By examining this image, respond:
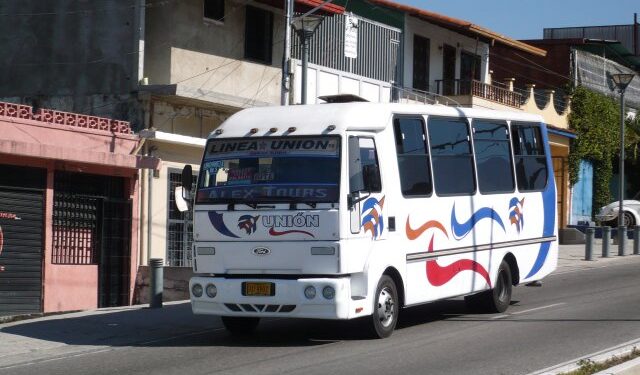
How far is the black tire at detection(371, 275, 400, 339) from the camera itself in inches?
542

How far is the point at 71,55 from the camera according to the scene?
23812 mm

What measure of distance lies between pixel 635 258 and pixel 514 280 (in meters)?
14.3

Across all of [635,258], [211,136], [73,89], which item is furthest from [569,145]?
[211,136]

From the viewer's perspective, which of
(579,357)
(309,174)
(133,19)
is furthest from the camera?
(133,19)

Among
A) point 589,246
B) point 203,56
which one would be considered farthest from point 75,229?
point 589,246

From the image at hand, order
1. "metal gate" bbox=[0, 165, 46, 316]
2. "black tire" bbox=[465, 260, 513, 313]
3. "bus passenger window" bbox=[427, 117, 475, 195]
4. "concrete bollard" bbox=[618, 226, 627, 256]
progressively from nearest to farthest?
"bus passenger window" bbox=[427, 117, 475, 195]
"black tire" bbox=[465, 260, 513, 313]
"metal gate" bbox=[0, 165, 46, 316]
"concrete bollard" bbox=[618, 226, 627, 256]

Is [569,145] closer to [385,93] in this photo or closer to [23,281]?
[385,93]

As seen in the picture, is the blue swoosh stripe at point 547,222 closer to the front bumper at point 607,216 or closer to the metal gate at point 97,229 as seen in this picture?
the metal gate at point 97,229

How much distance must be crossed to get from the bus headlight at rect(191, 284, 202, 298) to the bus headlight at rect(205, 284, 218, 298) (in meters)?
0.12

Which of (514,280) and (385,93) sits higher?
(385,93)

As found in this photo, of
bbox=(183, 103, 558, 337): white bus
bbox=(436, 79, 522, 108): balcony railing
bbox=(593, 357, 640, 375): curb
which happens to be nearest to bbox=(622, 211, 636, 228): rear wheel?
bbox=(436, 79, 522, 108): balcony railing

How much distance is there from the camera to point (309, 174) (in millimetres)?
13422

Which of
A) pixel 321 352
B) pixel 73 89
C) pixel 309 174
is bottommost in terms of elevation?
pixel 321 352

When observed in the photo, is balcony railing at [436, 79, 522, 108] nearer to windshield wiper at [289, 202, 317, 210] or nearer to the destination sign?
the destination sign
